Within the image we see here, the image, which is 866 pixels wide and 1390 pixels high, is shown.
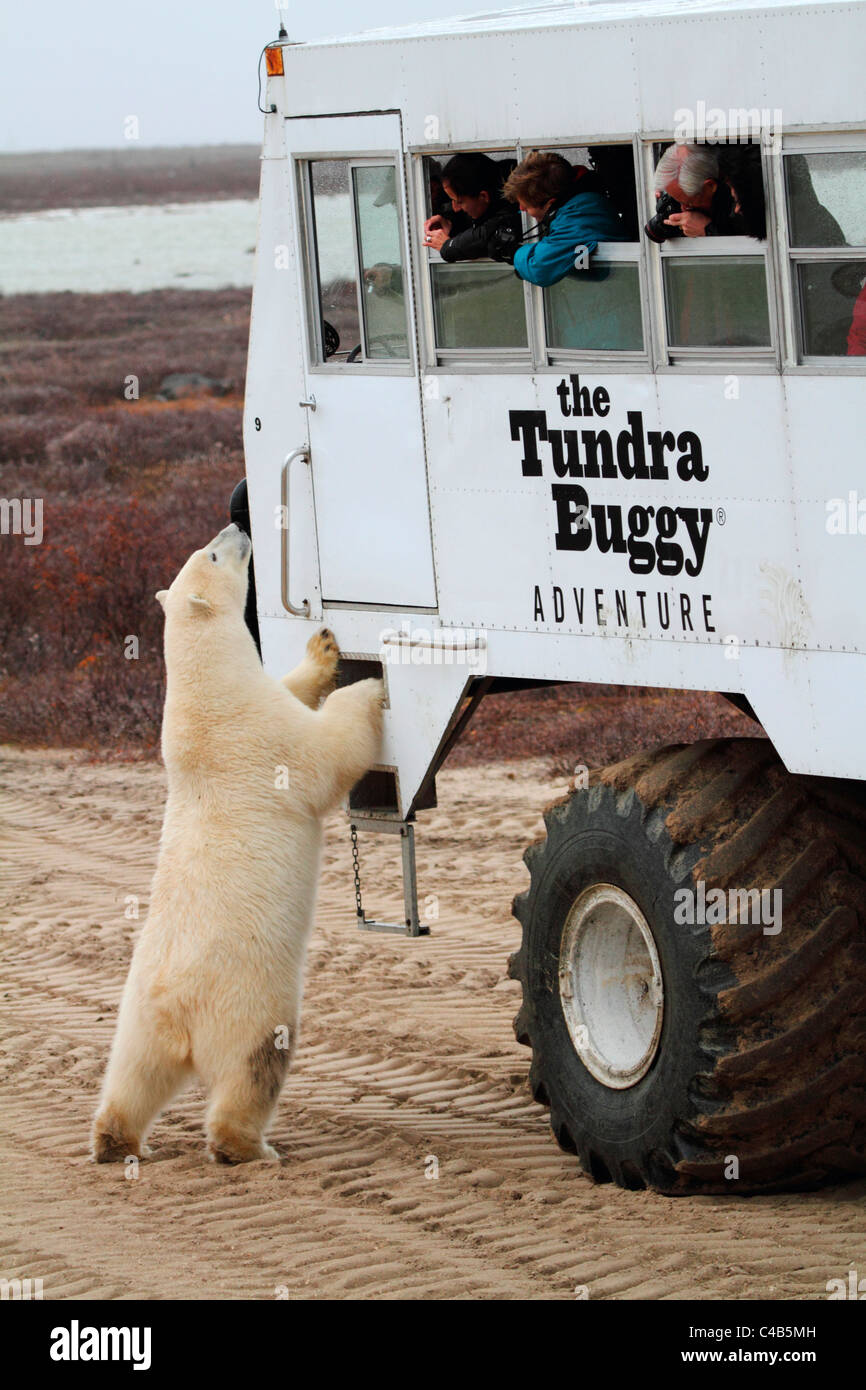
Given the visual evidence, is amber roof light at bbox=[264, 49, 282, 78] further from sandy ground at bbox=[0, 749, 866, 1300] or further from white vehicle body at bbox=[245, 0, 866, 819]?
sandy ground at bbox=[0, 749, 866, 1300]

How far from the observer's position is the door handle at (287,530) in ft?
22.8

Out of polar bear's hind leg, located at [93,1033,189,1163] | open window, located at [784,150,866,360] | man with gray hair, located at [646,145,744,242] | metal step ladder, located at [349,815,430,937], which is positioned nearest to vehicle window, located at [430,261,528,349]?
man with gray hair, located at [646,145,744,242]

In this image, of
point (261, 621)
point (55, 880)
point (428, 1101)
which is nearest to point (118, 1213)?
point (428, 1101)

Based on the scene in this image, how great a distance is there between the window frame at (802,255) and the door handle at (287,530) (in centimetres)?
225

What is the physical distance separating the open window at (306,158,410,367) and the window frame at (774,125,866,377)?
169 cm

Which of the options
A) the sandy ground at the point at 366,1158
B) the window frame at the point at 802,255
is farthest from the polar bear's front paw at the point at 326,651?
the window frame at the point at 802,255

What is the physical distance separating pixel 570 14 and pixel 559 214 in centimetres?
73

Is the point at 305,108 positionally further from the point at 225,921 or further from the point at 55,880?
the point at 55,880

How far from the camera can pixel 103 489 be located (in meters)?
24.4

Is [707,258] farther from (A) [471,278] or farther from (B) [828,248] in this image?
(A) [471,278]

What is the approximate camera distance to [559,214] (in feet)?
19.1

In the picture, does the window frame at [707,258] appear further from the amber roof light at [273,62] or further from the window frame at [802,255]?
the amber roof light at [273,62]

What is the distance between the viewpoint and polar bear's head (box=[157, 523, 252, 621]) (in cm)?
687
